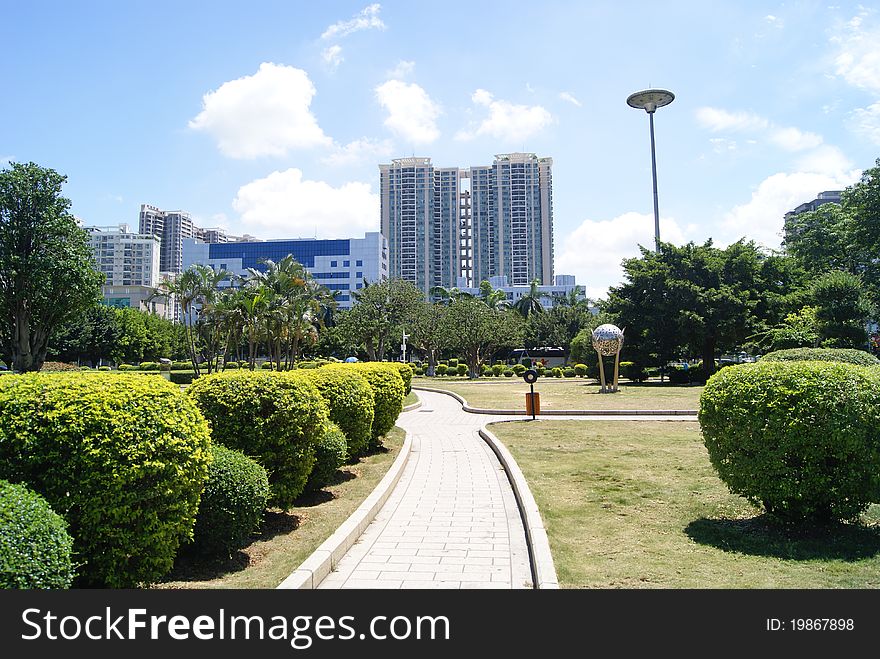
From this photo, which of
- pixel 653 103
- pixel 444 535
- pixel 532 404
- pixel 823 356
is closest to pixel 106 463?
pixel 444 535

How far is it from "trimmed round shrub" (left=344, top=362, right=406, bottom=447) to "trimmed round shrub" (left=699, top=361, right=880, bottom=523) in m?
6.43

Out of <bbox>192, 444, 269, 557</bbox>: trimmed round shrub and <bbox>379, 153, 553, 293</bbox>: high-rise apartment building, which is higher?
<bbox>379, 153, 553, 293</bbox>: high-rise apartment building

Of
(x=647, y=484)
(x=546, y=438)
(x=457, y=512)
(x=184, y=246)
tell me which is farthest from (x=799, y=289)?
(x=184, y=246)

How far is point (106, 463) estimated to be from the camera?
12.1 feet

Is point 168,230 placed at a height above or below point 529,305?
above

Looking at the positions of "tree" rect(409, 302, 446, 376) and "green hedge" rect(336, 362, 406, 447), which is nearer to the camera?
"green hedge" rect(336, 362, 406, 447)

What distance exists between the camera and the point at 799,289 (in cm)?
3406

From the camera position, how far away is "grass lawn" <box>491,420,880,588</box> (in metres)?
4.69

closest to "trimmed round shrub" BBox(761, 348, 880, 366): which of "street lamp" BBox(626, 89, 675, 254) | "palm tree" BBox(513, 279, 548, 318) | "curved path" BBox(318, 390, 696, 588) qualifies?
"curved path" BBox(318, 390, 696, 588)

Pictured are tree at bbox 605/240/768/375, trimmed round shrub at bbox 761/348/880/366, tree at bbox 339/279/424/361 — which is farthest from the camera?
tree at bbox 339/279/424/361

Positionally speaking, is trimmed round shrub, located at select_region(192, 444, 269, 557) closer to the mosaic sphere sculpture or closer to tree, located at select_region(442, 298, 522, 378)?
the mosaic sphere sculpture

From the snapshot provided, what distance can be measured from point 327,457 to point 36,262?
2984 centimetres

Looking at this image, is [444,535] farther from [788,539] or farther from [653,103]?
[653,103]

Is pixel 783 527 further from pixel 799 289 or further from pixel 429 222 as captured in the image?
pixel 429 222
